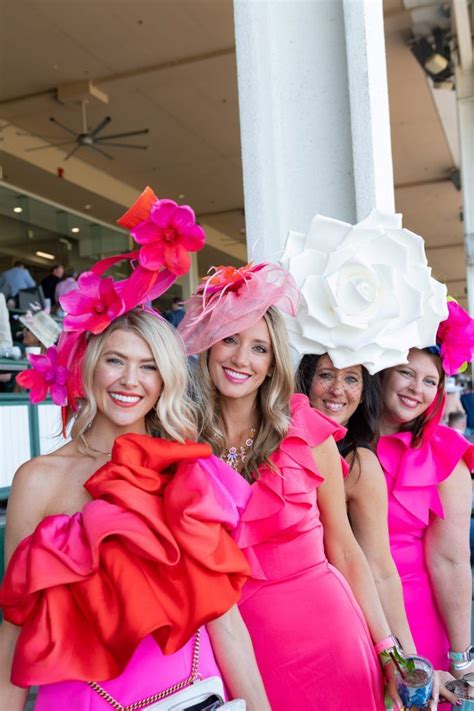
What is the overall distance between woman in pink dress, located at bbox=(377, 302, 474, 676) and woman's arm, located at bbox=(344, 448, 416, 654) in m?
0.15

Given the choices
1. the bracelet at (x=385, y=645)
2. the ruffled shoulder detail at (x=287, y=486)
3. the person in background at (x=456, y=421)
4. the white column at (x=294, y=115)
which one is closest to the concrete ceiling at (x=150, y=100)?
the person in background at (x=456, y=421)

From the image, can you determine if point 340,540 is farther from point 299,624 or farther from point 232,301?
point 232,301

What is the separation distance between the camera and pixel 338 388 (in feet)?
6.54

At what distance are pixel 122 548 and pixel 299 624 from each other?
55cm

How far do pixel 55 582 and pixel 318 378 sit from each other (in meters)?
1.00

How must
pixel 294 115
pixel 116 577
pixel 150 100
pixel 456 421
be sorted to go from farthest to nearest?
pixel 150 100, pixel 456 421, pixel 294 115, pixel 116 577

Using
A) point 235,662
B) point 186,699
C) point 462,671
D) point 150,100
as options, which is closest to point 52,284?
point 150,100

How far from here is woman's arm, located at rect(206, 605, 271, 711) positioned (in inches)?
56.9

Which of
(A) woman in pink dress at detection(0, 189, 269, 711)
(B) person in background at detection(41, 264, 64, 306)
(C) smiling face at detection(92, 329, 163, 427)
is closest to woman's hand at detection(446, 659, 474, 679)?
(A) woman in pink dress at detection(0, 189, 269, 711)

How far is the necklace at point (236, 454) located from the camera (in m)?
1.73

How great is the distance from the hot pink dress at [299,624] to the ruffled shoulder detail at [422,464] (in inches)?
17.3

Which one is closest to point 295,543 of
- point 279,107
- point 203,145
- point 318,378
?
point 318,378

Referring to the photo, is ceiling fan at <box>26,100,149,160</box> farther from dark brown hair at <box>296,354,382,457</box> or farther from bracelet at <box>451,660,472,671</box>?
bracelet at <box>451,660,472,671</box>

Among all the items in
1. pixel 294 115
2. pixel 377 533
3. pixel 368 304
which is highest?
pixel 294 115
